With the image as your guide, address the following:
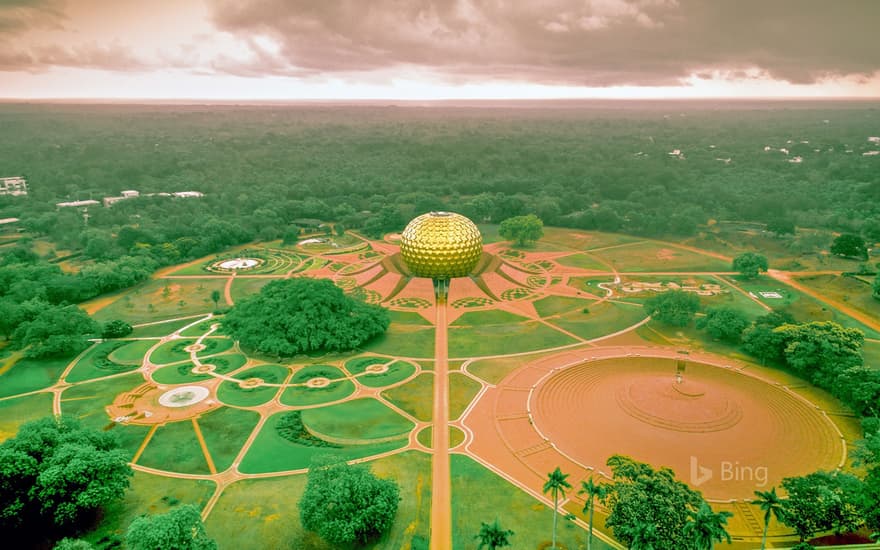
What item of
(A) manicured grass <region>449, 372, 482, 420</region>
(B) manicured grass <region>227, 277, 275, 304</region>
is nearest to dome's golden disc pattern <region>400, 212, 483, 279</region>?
(B) manicured grass <region>227, 277, 275, 304</region>

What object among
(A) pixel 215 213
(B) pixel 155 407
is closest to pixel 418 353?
(B) pixel 155 407

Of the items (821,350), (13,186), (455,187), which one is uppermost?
(455,187)

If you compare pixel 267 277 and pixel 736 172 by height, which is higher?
pixel 736 172

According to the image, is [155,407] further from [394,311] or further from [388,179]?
[388,179]

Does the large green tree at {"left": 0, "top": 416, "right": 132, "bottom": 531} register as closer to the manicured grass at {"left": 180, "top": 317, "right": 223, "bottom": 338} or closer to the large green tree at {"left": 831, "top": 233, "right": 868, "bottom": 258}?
the manicured grass at {"left": 180, "top": 317, "right": 223, "bottom": 338}

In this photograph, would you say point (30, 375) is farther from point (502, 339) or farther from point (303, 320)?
point (502, 339)

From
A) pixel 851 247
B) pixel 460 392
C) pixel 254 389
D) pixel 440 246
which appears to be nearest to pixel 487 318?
pixel 440 246
